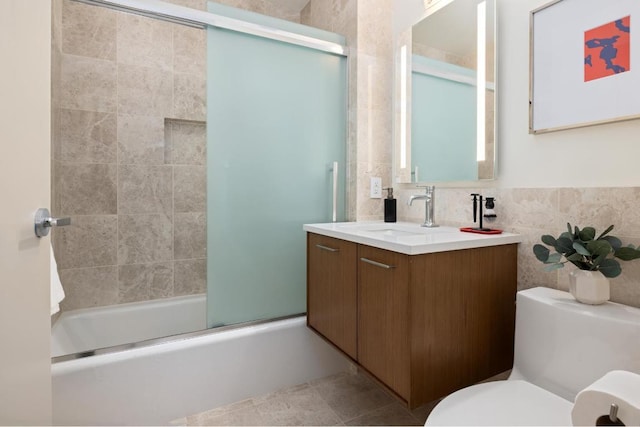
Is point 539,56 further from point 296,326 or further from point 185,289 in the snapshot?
point 185,289

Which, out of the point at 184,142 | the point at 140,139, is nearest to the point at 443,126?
the point at 184,142

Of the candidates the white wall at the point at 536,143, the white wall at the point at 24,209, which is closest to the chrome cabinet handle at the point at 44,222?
the white wall at the point at 24,209

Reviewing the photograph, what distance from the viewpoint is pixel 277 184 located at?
1804mm

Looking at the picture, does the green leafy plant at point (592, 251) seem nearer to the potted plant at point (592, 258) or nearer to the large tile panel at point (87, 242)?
the potted plant at point (592, 258)

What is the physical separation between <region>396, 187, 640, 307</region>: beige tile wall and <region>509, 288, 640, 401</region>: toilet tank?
8cm

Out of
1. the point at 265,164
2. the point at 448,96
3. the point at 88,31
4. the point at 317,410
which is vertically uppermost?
the point at 88,31

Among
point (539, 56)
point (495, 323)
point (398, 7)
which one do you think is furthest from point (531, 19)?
point (495, 323)

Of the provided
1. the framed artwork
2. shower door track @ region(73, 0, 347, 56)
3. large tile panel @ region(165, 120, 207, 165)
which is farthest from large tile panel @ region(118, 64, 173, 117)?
the framed artwork

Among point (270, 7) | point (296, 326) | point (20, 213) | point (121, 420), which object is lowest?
point (121, 420)

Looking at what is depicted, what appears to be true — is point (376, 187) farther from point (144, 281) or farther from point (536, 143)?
point (144, 281)

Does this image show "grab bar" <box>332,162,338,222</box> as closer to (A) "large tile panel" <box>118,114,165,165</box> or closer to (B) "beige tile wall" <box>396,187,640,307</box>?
(B) "beige tile wall" <box>396,187,640,307</box>

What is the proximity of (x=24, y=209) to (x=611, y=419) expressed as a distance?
123 centimetres

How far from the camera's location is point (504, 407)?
3.04 feet

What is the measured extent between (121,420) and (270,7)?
282 cm
